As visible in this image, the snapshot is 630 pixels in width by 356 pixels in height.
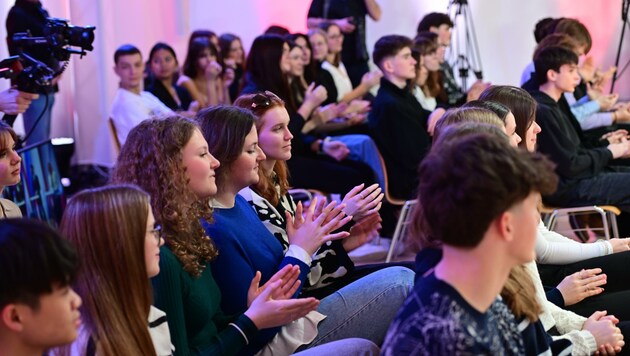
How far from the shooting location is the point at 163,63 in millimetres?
5770

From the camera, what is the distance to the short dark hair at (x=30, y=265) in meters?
1.41

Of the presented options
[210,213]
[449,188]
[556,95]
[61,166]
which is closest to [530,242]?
[449,188]

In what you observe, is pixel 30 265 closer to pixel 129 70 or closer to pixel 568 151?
pixel 568 151

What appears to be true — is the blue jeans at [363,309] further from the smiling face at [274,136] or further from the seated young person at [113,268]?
the seated young person at [113,268]

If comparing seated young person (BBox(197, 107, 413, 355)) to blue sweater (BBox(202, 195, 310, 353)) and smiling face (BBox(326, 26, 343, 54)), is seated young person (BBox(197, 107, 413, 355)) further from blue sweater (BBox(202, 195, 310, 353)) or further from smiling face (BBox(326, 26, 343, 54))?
smiling face (BBox(326, 26, 343, 54))

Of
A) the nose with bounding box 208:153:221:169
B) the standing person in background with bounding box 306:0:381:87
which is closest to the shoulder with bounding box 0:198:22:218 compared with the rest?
the nose with bounding box 208:153:221:169

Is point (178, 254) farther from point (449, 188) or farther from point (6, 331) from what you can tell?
point (449, 188)

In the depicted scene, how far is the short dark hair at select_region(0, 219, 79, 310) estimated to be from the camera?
1409mm

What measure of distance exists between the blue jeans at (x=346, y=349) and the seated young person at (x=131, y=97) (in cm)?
307

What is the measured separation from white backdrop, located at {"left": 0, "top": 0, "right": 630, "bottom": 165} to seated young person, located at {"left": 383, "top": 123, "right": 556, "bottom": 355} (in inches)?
216

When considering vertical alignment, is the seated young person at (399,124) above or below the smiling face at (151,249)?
below

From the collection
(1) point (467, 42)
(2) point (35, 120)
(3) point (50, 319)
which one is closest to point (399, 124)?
(2) point (35, 120)

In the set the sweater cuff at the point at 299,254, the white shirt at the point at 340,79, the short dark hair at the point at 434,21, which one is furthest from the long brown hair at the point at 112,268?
the short dark hair at the point at 434,21

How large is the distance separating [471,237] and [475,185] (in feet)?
0.28
